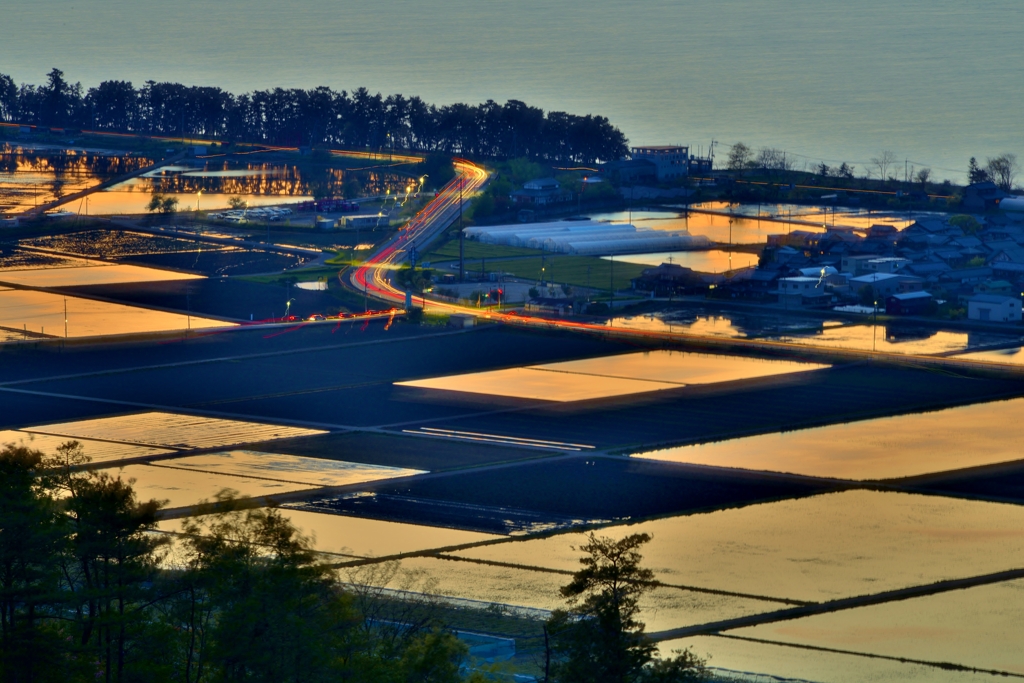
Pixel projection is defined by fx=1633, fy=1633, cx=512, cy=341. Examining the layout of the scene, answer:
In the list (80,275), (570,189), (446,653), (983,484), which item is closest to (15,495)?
(446,653)

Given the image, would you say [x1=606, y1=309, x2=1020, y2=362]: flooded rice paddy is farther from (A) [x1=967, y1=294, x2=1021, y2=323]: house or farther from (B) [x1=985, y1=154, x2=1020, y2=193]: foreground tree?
(B) [x1=985, y1=154, x2=1020, y2=193]: foreground tree

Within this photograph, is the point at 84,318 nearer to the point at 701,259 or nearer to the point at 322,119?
the point at 701,259

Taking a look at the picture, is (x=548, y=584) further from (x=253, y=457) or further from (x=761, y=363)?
(x=761, y=363)

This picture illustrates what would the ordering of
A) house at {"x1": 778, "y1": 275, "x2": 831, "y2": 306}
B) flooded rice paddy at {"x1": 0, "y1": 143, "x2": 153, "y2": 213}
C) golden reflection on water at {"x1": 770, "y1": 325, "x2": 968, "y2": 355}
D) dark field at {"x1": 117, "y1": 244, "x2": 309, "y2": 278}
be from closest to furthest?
golden reflection on water at {"x1": 770, "y1": 325, "x2": 968, "y2": 355} → house at {"x1": 778, "y1": 275, "x2": 831, "y2": 306} → dark field at {"x1": 117, "y1": 244, "x2": 309, "y2": 278} → flooded rice paddy at {"x1": 0, "y1": 143, "x2": 153, "y2": 213}

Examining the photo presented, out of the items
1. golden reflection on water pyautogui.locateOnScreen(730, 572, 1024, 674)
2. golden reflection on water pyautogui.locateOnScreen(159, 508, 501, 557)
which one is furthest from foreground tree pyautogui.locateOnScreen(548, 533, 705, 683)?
golden reflection on water pyautogui.locateOnScreen(159, 508, 501, 557)

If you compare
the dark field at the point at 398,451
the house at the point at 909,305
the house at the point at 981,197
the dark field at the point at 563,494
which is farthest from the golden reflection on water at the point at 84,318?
the house at the point at 981,197

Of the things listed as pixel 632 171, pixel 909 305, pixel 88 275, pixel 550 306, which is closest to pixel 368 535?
pixel 550 306

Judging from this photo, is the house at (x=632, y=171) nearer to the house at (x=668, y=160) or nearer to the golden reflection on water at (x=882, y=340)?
the house at (x=668, y=160)
